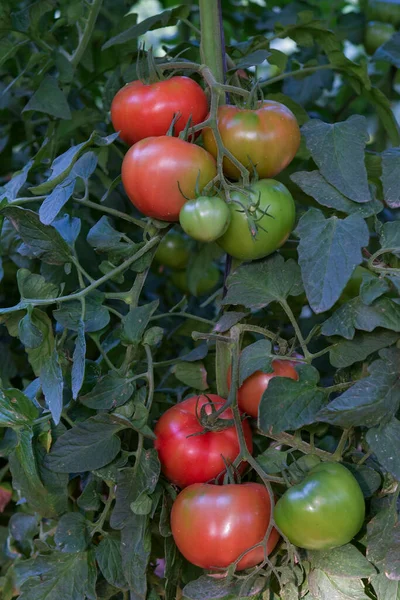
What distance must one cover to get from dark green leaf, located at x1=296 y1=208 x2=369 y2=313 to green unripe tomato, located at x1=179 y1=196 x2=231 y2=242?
0.07m

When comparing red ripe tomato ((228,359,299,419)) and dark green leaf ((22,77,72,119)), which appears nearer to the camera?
red ripe tomato ((228,359,299,419))

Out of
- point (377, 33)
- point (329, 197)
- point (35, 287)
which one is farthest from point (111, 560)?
point (377, 33)

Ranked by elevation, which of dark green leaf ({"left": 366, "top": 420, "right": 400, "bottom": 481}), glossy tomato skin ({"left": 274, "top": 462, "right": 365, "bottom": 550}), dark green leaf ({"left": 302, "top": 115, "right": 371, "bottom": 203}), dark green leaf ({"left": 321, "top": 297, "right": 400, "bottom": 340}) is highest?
dark green leaf ({"left": 302, "top": 115, "right": 371, "bottom": 203})

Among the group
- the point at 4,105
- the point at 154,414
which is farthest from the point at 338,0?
the point at 154,414

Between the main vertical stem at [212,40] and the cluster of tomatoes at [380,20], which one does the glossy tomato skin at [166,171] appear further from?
the cluster of tomatoes at [380,20]

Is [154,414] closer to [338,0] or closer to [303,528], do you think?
[303,528]

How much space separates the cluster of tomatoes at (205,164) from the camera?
57cm

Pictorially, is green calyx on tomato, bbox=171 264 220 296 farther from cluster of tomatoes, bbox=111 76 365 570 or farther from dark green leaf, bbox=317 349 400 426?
dark green leaf, bbox=317 349 400 426

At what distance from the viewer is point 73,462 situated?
0.59m

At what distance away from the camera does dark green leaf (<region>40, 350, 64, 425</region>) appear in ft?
1.84

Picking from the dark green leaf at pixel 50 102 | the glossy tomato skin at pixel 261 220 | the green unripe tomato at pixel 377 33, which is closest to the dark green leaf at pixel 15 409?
the glossy tomato skin at pixel 261 220

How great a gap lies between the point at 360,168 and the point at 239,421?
229mm

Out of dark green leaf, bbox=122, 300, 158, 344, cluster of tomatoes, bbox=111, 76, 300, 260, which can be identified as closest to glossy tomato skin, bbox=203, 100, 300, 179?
cluster of tomatoes, bbox=111, 76, 300, 260

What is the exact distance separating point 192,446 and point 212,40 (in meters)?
0.37
